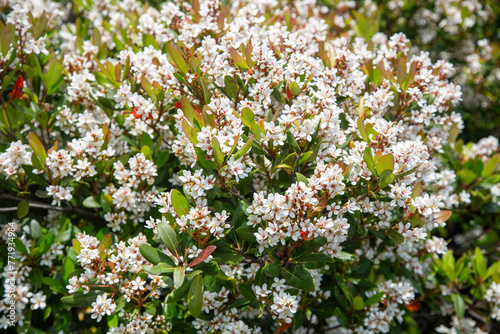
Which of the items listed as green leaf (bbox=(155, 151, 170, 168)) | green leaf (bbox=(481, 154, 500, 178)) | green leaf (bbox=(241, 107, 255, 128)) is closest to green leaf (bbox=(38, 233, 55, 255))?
green leaf (bbox=(155, 151, 170, 168))

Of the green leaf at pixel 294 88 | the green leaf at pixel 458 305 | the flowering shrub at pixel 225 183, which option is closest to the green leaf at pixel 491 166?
the flowering shrub at pixel 225 183

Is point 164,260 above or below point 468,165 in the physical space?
below

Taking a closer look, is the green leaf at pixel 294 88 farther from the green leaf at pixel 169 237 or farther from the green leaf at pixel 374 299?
the green leaf at pixel 374 299

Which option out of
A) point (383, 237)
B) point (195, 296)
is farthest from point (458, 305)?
point (195, 296)

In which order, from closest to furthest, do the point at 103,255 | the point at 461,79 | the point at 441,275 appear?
the point at 103,255 < the point at 441,275 < the point at 461,79

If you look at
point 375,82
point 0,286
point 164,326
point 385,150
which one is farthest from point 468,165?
point 0,286

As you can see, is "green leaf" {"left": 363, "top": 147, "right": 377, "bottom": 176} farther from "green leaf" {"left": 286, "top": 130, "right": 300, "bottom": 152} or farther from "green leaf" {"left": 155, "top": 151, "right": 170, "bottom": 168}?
"green leaf" {"left": 155, "top": 151, "right": 170, "bottom": 168}

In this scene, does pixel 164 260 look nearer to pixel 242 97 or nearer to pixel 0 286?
pixel 242 97
